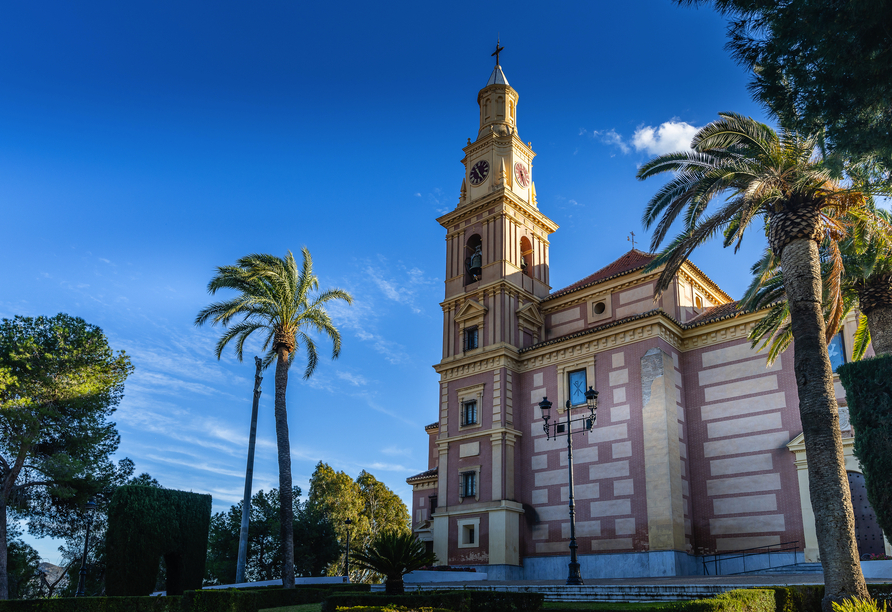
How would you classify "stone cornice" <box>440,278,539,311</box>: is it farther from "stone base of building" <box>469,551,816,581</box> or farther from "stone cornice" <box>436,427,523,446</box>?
"stone base of building" <box>469,551,816,581</box>

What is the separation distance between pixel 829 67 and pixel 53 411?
32675 mm

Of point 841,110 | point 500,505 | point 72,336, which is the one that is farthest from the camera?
point 72,336

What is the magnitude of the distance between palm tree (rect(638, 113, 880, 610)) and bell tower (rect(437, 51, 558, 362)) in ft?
53.5

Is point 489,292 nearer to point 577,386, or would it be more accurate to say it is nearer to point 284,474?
point 577,386

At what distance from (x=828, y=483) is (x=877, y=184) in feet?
18.2

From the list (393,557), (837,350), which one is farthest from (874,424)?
(837,350)

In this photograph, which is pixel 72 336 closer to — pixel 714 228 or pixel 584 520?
pixel 584 520

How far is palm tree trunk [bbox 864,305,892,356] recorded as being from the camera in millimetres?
16500

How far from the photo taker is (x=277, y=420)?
25016mm

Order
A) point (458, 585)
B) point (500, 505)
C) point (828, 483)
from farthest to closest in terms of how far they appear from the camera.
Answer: point (500, 505) < point (458, 585) < point (828, 483)

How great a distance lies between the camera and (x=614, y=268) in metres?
35.1

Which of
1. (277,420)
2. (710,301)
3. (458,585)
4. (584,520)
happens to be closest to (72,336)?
(277,420)

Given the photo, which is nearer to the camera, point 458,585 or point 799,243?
point 799,243

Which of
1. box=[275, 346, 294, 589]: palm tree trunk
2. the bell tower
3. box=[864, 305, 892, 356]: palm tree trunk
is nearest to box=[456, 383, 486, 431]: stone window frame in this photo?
the bell tower
